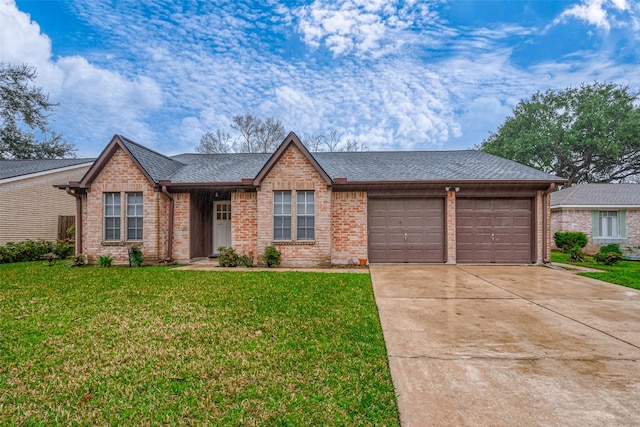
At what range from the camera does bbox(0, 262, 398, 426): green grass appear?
2490 millimetres

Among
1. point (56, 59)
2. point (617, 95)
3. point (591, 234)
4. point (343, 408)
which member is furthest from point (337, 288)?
point (617, 95)

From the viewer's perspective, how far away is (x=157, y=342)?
3.90 m

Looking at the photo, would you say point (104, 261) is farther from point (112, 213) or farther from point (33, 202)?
point (33, 202)

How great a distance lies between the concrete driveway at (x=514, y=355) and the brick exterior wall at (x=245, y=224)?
5770 mm

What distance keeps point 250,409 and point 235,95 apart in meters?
19.4

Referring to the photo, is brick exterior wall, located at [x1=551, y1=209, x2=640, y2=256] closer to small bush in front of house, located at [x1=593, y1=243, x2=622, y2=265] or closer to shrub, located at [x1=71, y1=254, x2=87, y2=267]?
small bush in front of house, located at [x1=593, y1=243, x2=622, y2=265]

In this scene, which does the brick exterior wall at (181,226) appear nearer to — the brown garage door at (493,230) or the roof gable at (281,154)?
the roof gable at (281,154)

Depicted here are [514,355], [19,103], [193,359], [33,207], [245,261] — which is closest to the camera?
Result: [193,359]

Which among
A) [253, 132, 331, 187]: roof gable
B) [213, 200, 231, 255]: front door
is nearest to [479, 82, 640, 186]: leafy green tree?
[253, 132, 331, 187]: roof gable

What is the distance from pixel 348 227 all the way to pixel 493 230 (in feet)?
17.3

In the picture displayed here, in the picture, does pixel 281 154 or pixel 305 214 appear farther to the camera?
pixel 305 214

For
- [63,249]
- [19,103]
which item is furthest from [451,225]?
[19,103]

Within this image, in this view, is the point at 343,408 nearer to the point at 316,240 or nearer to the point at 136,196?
the point at 316,240

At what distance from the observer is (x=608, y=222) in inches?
663
